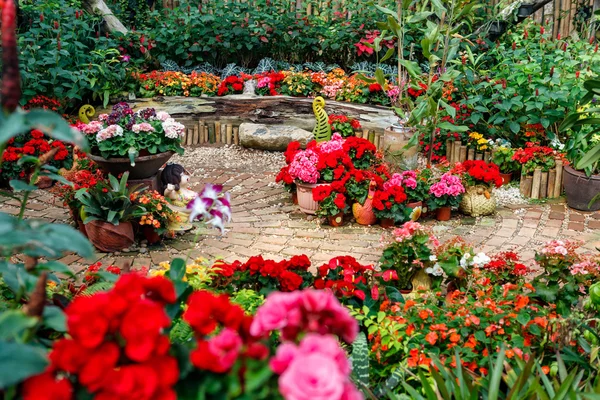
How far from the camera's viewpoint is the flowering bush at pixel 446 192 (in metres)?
5.18

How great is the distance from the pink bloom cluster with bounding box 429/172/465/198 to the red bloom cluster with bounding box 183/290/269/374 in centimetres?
410

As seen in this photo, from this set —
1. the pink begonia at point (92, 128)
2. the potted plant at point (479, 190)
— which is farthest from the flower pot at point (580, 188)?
the pink begonia at point (92, 128)

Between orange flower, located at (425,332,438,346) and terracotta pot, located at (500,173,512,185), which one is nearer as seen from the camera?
orange flower, located at (425,332,438,346)

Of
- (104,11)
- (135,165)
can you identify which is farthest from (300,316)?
→ (104,11)

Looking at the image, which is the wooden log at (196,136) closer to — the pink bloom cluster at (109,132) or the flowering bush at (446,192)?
the pink bloom cluster at (109,132)

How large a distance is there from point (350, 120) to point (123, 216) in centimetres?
283

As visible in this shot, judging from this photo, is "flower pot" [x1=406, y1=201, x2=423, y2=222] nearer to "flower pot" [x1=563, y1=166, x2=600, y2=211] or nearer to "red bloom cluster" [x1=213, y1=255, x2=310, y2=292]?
"flower pot" [x1=563, y1=166, x2=600, y2=211]

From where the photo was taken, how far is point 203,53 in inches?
333

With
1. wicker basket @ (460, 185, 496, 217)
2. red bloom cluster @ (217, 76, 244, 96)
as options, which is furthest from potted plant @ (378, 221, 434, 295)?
red bloom cluster @ (217, 76, 244, 96)

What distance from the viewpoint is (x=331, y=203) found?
513 cm

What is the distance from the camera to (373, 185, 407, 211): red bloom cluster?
16.5 ft

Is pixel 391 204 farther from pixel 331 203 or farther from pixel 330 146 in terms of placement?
pixel 330 146

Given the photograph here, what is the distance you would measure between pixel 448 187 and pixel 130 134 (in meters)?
2.50

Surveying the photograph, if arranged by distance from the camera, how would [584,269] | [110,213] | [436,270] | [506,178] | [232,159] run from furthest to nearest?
[232,159]
[506,178]
[110,213]
[436,270]
[584,269]
